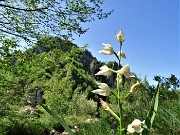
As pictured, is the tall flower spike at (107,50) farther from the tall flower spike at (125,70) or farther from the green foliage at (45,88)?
the green foliage at (45,88)

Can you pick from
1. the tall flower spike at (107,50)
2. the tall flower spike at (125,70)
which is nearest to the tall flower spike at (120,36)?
the tall flower spike at (107,50)

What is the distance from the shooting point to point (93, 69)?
57938mm

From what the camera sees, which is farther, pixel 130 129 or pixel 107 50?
pixel 107 50

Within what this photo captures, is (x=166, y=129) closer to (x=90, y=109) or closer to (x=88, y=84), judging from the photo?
(x=90, y=109)

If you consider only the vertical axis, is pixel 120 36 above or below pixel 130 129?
above

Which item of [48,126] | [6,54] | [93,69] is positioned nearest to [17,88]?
[6,54]

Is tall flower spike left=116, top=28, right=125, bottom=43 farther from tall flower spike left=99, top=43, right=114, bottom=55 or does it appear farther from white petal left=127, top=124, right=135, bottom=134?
white petal left=127, top=124, right=135, bottom=134

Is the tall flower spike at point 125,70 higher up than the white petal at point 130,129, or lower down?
higher up

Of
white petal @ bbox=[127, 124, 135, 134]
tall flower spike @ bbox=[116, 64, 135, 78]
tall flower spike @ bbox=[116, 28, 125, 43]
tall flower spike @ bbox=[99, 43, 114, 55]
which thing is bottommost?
white petal @ bbox=[127, 124, 135, 134]

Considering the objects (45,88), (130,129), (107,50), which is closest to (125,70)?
(107,50)

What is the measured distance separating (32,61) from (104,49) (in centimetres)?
843

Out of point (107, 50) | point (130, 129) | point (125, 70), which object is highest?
point (107, 50)

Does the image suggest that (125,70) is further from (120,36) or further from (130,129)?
(130,129)

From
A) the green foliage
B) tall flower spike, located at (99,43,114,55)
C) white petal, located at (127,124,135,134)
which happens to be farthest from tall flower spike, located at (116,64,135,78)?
the green foliage
